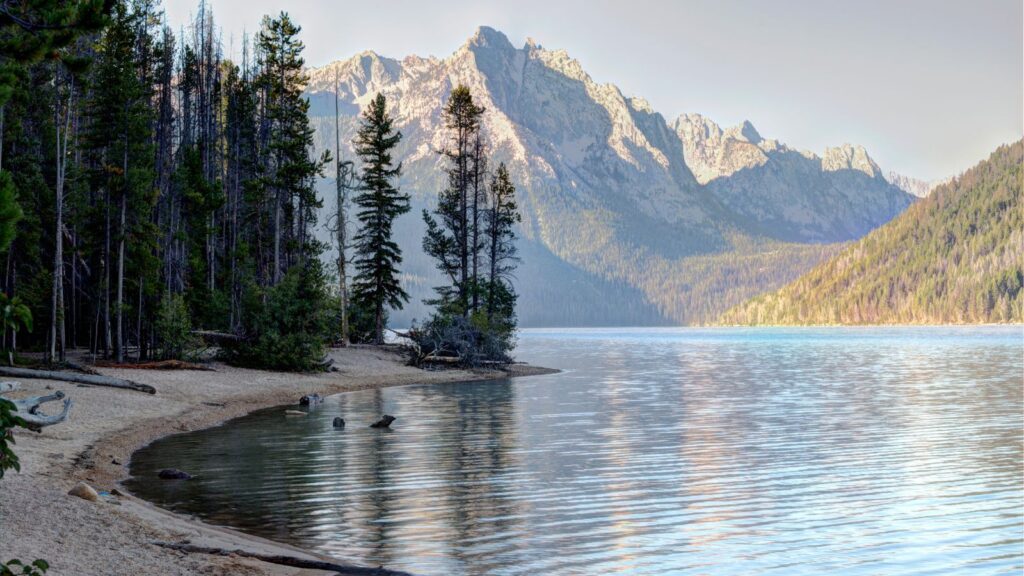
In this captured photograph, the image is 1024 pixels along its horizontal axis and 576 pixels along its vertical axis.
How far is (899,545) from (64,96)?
3595cm

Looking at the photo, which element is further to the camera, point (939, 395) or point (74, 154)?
point (74, 154)

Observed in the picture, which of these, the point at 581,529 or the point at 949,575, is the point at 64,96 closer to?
the point at 581,529

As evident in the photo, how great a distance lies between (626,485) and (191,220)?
160ft

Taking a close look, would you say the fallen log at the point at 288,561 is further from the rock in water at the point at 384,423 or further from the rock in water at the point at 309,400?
the rock in water at the point at 309,400

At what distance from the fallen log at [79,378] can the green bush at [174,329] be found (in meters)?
9.38

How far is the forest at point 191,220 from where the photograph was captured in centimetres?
4431

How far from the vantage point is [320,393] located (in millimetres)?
47531

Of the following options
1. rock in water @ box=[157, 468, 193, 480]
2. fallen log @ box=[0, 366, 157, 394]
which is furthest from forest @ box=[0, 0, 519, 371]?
rock in water @ box=[157, 468, 193, 480]

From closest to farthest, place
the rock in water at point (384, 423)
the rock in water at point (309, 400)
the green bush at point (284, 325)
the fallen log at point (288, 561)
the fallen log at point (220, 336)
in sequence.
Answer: the fallen log at point (288, 561) < the rock in water at point (384, 423) < the rock in water at point (309, 400) < the fallen log at point (220, 336) < the green bush at point (284, 325)

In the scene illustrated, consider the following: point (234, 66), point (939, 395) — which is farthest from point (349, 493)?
point (234, 66)

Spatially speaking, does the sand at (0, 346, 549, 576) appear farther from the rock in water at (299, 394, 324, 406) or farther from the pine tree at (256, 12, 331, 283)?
the pine tree at (256, 12, 331, 283)

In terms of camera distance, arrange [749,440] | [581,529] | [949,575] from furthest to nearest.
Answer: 1. [749,440]
2. [581,529]
3. [949,575]

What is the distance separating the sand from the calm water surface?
3.54 feet

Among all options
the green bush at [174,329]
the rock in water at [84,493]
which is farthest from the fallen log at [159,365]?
the rock in water at [84,493]
